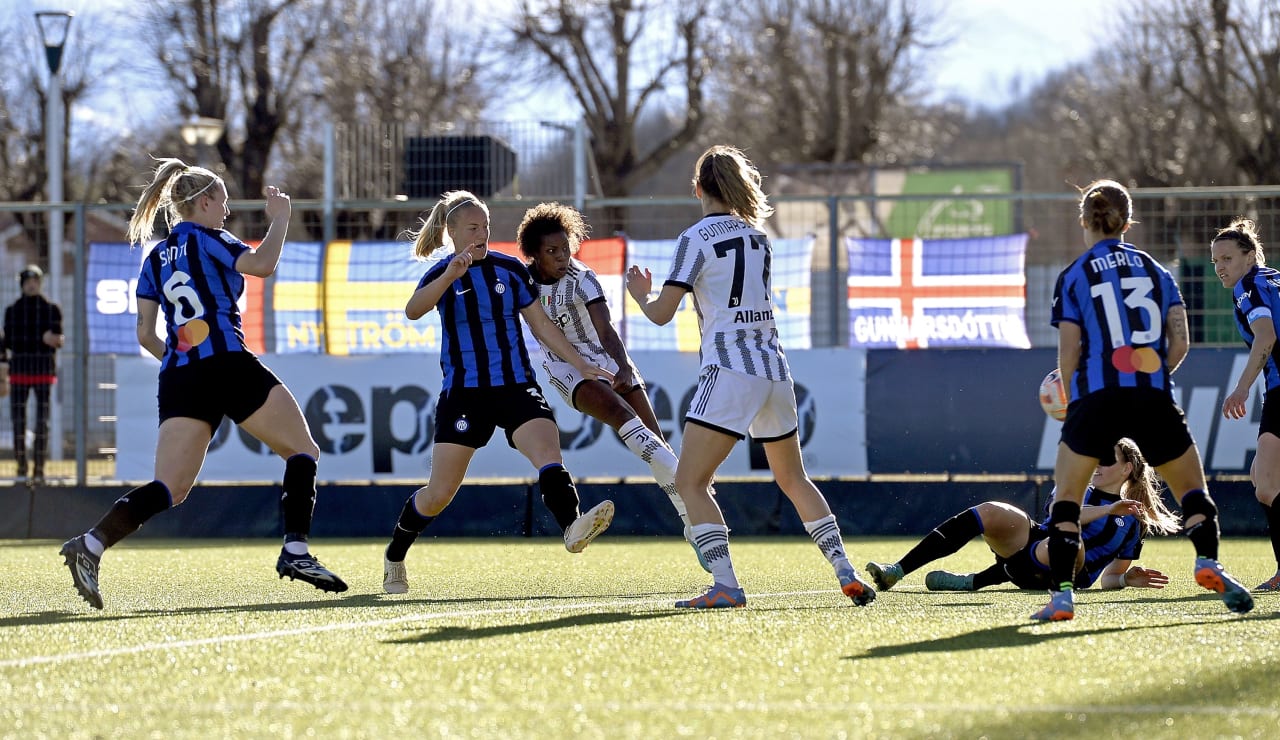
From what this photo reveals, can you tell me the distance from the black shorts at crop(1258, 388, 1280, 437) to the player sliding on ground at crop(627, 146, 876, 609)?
2.90 meters

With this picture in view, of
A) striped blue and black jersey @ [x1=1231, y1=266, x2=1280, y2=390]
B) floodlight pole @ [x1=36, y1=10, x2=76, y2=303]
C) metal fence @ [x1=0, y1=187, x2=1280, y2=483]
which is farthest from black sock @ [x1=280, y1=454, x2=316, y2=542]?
floodlight pole @ [x1=36, y1=10, x2=76, y2=303]

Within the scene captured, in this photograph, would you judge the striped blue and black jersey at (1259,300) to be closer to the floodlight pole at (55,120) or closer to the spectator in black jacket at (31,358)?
the spectator in black jacket at (31,358)

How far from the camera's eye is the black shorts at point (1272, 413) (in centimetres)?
845

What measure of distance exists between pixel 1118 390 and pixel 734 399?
4.89ft

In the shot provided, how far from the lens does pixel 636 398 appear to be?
28.9ft

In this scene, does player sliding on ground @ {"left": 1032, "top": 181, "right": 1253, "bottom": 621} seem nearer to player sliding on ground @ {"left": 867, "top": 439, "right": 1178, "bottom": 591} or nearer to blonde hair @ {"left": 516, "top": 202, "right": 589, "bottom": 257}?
player sliding on ground @ {"left": 867, "top": 439, "right": 1178, "bottom": 591}

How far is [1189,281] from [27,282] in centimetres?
1008

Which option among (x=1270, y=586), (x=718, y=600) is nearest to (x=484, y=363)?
(x=718, y=600)

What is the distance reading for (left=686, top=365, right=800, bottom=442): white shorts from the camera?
6668 millimetres

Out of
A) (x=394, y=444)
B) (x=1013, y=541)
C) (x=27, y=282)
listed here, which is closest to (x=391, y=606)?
(x=1013, y=541)

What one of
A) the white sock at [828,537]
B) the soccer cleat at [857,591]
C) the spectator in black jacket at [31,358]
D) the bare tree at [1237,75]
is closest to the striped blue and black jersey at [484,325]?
the white sock at [828,537]

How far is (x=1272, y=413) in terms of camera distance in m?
8.49

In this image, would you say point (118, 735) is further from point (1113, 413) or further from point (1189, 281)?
point (1189, 281)

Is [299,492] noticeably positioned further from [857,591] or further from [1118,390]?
[1118,390]
